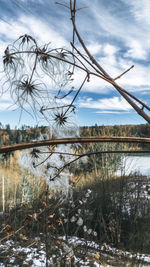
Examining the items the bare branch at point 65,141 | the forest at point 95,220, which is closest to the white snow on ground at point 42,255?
the forest at point 95,220

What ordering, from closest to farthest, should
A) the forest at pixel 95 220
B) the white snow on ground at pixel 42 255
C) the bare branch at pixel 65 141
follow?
the bare branch at pixel 65 141 → the white snow on ground at pixel 42 255 → the forest at pixel 95 220

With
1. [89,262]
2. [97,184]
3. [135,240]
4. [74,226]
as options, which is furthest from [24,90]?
[97,184]

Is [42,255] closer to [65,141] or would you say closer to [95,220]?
[95,220]

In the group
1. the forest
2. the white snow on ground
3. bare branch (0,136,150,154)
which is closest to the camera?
bare branch (0,136,150,154)

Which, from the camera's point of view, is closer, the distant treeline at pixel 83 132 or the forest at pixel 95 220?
the distant treeline at pixel 83 132

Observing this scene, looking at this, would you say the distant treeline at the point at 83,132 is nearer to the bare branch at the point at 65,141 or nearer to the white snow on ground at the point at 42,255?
the bare branch at the point at 65,141

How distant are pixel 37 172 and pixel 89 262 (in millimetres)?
1279

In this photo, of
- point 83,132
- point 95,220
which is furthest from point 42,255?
point 83,132

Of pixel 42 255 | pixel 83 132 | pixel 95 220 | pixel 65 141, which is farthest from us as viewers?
pixel 83 132

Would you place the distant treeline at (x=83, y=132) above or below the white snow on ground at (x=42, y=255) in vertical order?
above

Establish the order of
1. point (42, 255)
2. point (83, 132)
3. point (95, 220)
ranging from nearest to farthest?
point (42, 255)
point (95, 220)
point (83, 132)

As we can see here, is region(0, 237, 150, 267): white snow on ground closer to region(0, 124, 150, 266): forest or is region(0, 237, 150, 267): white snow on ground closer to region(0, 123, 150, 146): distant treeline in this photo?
region(0, 124, 150, 266): forest

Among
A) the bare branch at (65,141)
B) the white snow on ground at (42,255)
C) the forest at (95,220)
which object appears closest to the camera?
the bare branch at (65,141)

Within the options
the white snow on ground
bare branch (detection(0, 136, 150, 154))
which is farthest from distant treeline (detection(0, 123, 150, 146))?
the white snow on ground
